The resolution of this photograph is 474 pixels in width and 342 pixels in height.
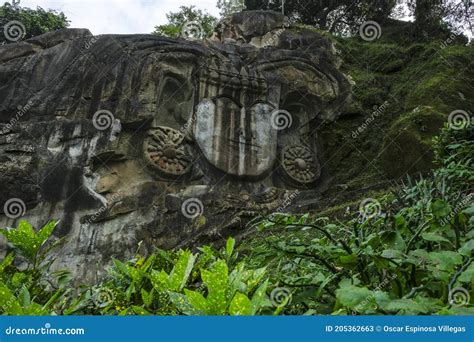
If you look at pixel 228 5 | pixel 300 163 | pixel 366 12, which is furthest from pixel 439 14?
pixel 228 5

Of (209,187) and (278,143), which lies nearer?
(209,187)

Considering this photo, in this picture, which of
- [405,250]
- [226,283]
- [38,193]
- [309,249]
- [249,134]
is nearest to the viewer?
[226,283]

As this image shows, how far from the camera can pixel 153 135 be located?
10242mm

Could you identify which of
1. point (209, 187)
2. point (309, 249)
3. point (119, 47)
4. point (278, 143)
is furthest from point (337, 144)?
point (309, 249)

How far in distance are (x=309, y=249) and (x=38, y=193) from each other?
8.35m

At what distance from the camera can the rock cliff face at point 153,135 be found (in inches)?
369

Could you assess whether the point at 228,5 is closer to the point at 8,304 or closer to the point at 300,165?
the point at 300,165

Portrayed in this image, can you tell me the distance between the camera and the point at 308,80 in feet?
38.6

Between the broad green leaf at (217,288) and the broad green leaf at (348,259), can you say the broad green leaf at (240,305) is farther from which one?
the broad green leaf at (348,259)

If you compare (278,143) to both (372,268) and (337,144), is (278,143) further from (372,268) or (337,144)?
(372,268)

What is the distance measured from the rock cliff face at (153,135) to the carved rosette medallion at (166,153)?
3 cm

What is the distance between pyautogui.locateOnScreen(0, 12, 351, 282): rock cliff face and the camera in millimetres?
9375

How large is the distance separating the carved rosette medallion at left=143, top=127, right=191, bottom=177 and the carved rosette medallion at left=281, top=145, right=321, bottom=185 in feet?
6.75

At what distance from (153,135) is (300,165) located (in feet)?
9.89
